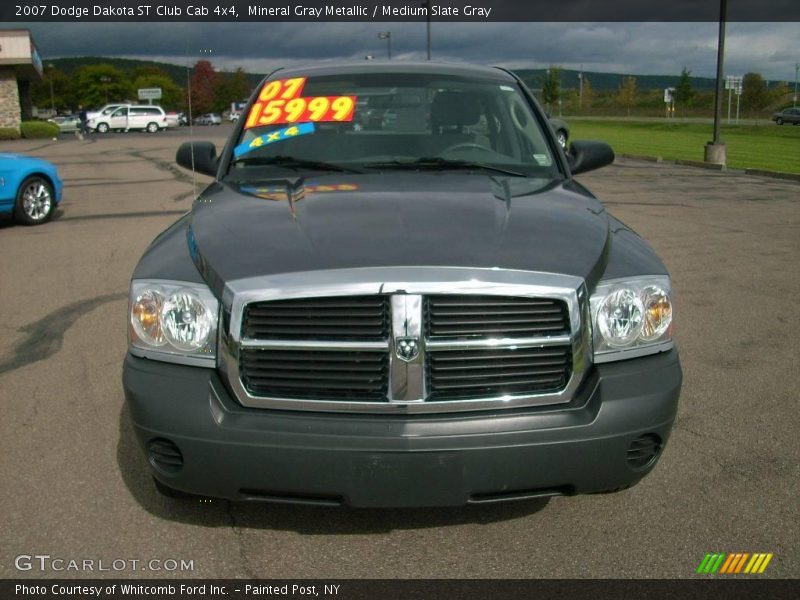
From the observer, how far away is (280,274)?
291 cm

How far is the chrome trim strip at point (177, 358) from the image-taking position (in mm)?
3008

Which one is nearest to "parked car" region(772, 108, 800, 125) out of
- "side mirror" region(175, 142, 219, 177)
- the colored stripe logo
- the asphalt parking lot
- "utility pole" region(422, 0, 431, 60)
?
"utility pole" region(422, 0, 431, 60)

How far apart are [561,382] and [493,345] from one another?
0.28m

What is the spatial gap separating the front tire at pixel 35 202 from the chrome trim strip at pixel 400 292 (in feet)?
33.6

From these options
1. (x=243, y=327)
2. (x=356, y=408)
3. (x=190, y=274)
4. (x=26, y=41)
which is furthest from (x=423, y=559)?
(x=26, y=41)

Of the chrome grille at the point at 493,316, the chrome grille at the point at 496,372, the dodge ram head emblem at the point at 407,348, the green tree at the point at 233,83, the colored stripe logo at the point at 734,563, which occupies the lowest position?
the colored stripe logo at the point at 734,563

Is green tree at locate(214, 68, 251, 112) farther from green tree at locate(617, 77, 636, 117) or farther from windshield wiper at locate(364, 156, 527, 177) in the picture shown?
green tree at locate(617, 77, 636, 117)

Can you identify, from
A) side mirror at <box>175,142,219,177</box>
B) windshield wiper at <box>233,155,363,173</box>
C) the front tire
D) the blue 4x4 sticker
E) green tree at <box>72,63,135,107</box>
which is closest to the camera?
windshield wiper at <box>233,155,363,173</box>

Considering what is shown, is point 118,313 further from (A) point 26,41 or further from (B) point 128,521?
(A) point 26,41

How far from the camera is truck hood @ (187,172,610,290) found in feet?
9.80
